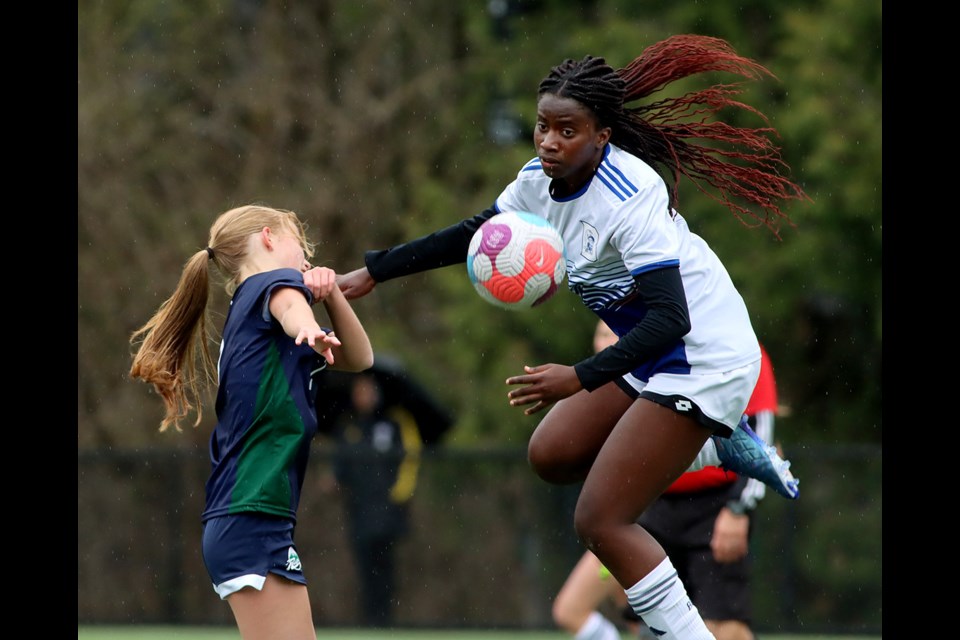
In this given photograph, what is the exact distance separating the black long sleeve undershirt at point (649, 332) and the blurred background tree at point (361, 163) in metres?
Result: 9.71

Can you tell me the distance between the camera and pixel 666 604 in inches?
195

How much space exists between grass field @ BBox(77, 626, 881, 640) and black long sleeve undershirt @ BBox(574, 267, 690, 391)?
5.81 meters

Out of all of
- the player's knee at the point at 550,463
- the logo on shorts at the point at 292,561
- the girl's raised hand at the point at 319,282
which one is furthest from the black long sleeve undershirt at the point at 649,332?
the logo on shorts at the point at 292,561

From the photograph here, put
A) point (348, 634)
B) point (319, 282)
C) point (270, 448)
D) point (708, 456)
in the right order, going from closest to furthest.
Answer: point (270, 448) < point (319, 282) < point (708, 456) < point (348, 634)

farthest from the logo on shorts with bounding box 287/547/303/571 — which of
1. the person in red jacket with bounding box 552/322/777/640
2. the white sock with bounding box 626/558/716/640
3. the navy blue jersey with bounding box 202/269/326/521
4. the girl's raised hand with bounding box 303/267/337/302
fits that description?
the person in red jacket with bounding box 552/322/777/640

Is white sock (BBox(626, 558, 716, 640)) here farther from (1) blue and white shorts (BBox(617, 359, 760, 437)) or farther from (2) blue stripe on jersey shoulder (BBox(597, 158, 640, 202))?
(2) blue stripe on jersey shoulder (BBox(597, 158, 640, 202))

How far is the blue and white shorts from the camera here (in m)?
5.00

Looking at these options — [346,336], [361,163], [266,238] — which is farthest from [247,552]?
[361,163]

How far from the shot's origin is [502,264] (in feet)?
16.7

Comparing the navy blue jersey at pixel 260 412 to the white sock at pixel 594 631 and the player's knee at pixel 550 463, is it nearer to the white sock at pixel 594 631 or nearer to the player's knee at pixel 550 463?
the player's knee at pixel 550 463

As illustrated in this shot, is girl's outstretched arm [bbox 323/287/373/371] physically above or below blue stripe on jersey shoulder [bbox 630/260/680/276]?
below

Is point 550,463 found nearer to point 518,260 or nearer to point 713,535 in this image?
point 518,260

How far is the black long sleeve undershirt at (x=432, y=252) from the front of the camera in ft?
18.4

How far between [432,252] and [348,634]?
588 centimetres
